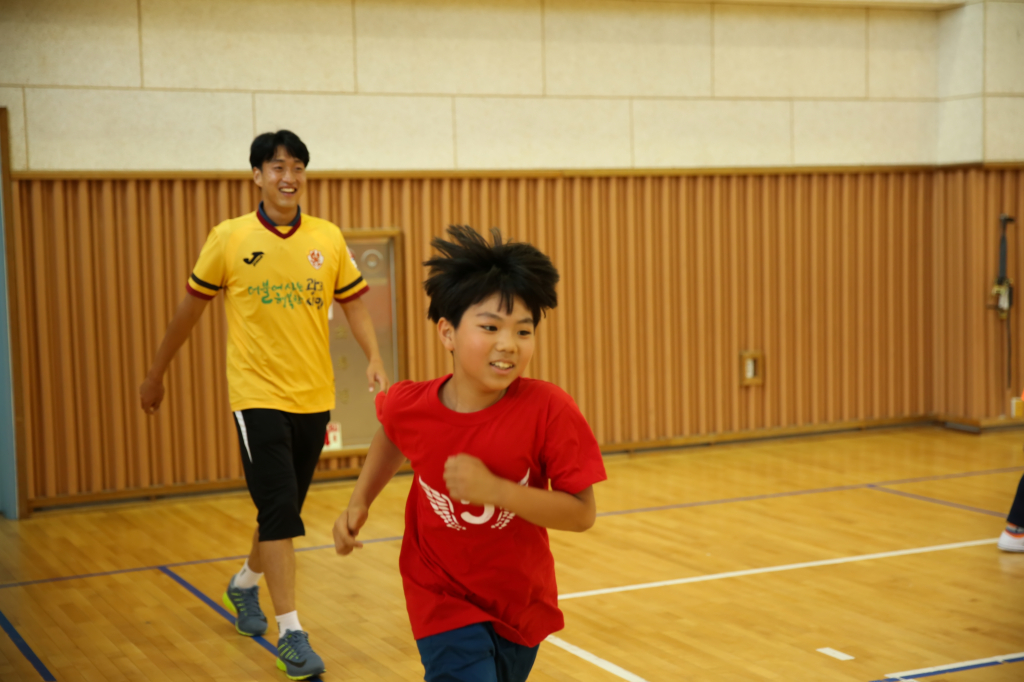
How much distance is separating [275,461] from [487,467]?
1.84 meters

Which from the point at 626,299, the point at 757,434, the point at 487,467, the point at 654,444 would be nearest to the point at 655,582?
the point at 487,467

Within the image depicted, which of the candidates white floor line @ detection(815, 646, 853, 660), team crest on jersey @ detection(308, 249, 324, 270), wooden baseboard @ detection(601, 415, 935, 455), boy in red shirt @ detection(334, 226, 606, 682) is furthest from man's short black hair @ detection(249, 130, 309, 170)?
wooden baseboard @ detection(601, 415, 935, 455)

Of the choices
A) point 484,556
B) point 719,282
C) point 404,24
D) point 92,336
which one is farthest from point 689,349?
point 484,556

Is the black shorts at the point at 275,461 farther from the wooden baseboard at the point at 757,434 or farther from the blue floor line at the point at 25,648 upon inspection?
the wooden baseboard at the point at 757,434

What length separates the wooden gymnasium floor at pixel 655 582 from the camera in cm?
396

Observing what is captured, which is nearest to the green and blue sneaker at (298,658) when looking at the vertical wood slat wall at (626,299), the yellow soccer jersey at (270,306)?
the yellow soccer jersey at (270,306)

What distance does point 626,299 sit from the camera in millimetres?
8102

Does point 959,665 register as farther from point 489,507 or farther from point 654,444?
point 654,444

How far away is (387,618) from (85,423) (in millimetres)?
3127

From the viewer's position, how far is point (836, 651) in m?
3.98

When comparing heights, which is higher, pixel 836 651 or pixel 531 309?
pixel 531 309

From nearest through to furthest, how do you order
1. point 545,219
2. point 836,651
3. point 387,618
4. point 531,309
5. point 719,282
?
point 531,309
point 836,651
point 387,618
point 545,219
point 719,282

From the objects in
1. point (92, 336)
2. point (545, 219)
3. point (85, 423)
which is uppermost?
point (545, 219)

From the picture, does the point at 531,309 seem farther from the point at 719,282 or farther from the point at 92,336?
the point at 719,282
